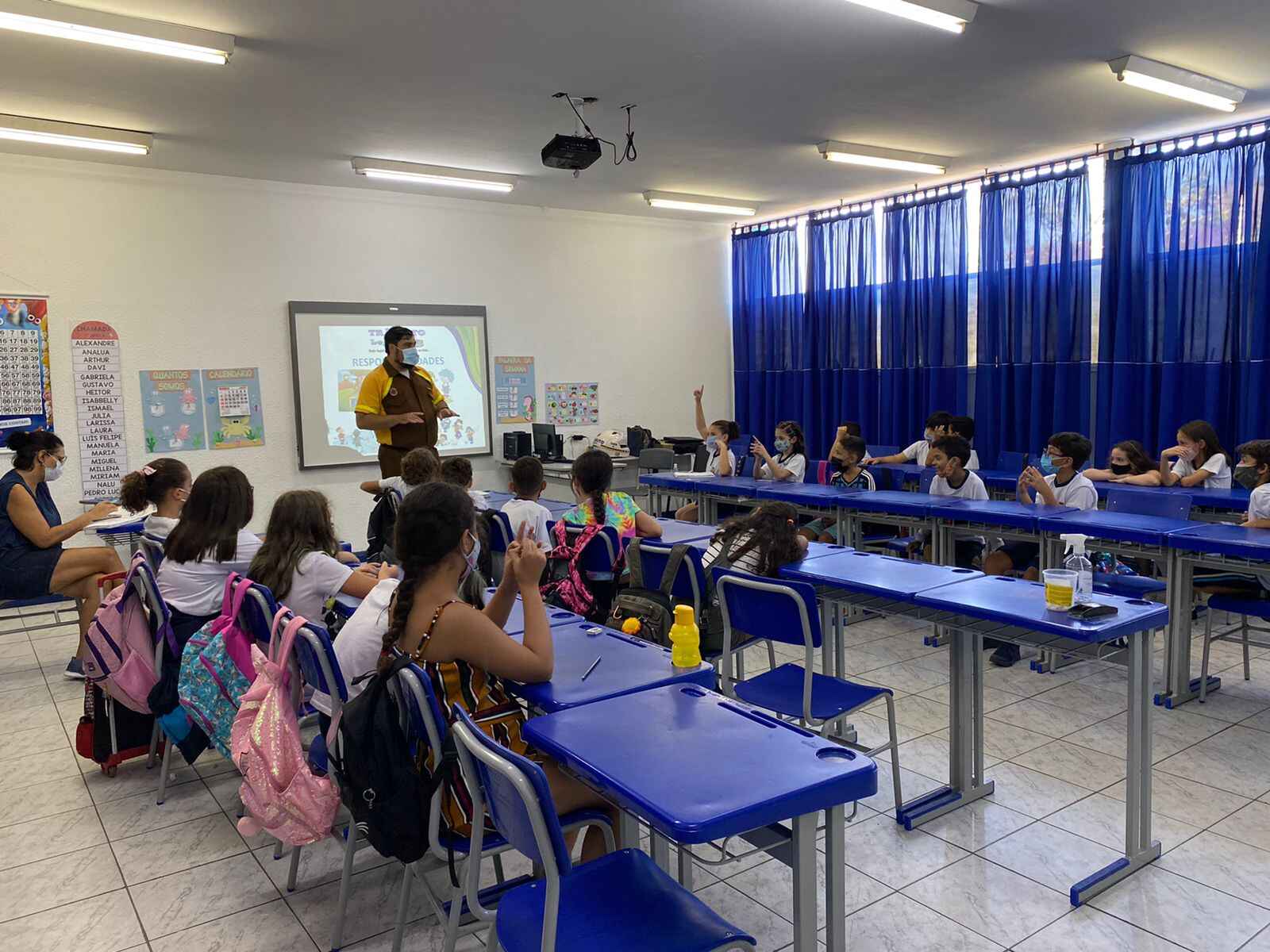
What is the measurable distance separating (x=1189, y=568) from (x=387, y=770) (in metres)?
3.62

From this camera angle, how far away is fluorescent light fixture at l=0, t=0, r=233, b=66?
3752 millimetres

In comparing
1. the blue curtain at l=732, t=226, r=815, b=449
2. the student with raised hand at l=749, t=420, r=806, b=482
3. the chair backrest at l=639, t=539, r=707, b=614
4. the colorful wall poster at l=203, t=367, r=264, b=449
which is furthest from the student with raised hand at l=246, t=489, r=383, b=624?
the blue curtain at l=732, t=226, r=815, b=449

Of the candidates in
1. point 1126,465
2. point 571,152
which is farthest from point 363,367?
point 1126,465

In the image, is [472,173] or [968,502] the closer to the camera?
[968,502]

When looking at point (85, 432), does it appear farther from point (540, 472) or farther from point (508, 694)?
point (508, 694)

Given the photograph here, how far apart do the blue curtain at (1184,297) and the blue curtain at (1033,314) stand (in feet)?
0.73

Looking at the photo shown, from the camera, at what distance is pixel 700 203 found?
8320mm

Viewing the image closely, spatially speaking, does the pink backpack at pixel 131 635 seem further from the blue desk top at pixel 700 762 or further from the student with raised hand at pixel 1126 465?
the student with raised hand at pixel 1126 465

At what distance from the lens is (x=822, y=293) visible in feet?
29.8

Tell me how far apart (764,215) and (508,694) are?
26.8ft

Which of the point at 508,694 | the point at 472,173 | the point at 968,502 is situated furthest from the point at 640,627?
the point at 472,173

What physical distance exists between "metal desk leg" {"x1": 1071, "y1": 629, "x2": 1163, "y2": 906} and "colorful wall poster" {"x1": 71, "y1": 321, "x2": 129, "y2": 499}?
672 centimetres

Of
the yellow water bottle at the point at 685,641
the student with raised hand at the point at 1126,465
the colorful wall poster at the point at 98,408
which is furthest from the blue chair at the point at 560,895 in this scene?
the colorful wall poster at the point at 98,408

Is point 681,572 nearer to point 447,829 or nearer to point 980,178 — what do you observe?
point 447,829
